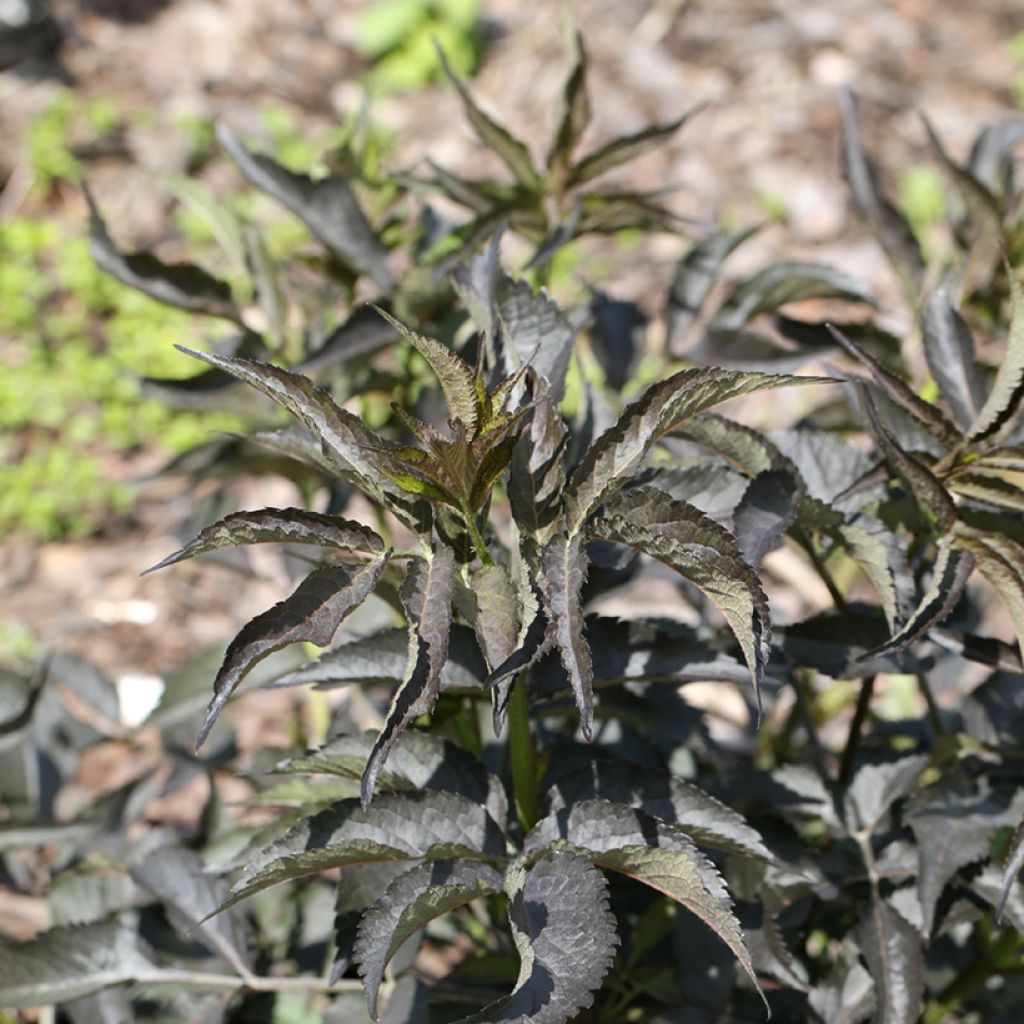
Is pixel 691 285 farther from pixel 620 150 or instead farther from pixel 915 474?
pixel 915 474

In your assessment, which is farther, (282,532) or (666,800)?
(666,800)

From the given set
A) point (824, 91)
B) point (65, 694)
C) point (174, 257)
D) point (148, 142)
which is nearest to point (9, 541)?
point (65, 694)

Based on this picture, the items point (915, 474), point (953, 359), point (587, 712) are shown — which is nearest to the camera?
point (587, 712)

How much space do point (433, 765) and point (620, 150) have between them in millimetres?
738

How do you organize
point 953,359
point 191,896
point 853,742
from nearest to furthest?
point 953,359, point 853,742, point 191,896

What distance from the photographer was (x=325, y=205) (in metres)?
1.31

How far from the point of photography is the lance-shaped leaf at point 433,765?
3.33 feet

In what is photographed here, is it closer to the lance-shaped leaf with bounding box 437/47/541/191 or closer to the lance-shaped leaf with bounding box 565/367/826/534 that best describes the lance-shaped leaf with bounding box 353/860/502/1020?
the lance-shaped leaf with bounding box 565/367/826/534

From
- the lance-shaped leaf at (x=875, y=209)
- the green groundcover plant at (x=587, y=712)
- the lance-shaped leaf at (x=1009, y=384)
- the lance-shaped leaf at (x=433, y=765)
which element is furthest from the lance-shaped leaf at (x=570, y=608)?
the lance-shaped leaf at (x=875, y=209)

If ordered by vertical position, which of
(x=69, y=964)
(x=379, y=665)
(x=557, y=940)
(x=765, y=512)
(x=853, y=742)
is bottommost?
(x=69, y=964)

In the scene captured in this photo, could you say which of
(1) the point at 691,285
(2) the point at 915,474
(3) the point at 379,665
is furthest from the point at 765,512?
(1) the point at 691,285

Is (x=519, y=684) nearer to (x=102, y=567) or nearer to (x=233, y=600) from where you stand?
(x=233, y=600)

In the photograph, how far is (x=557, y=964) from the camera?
0.83 m

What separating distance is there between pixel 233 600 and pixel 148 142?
1903mm
